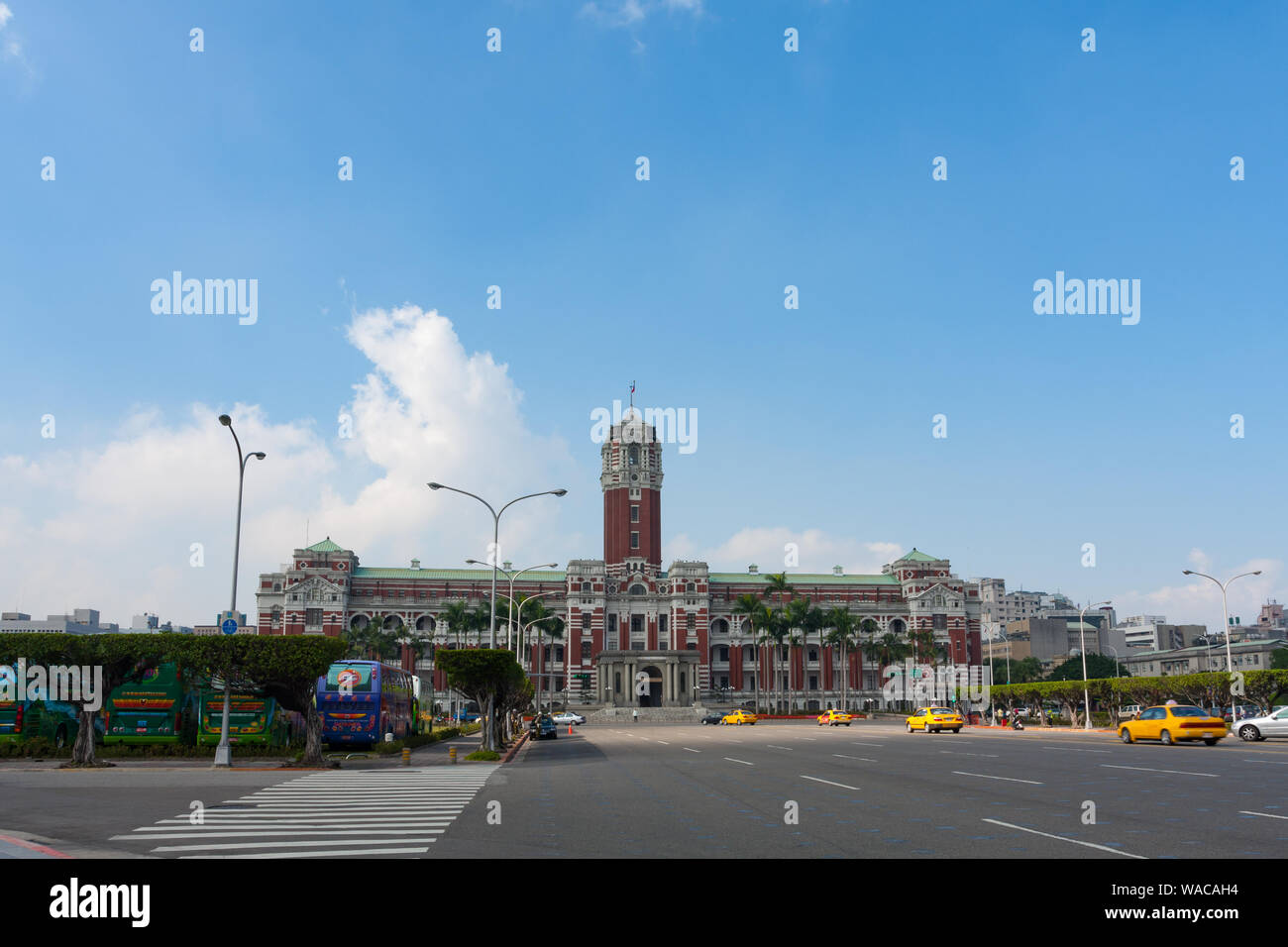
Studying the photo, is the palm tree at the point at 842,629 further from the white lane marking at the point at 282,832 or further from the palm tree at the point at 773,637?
the white lane marking at the point at 282,832

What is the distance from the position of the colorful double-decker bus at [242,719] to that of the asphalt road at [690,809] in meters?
3.77

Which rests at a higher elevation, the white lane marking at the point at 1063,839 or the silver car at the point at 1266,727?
the white lane marking at the point at 1063,839

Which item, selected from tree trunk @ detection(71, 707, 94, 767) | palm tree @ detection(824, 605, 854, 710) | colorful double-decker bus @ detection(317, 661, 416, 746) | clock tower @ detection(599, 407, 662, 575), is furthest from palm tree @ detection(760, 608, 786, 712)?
tree trunk @ detection(71, 707, 94, 767)

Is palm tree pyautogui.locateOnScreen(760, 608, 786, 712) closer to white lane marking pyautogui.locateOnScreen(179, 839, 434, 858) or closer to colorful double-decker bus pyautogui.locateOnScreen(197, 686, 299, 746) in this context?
colorful double-decker bus pyautogui.locateOnScreen(197, 686, 299, 746)

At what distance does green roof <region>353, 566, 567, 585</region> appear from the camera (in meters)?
131

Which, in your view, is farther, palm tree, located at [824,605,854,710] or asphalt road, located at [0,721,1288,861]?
palm tree, located at [824,605,854,710]

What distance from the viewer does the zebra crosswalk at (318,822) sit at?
12.6 meters

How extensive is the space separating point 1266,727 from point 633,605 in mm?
94401

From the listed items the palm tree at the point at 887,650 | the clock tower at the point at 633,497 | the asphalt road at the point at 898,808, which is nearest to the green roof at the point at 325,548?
the clock tower at the point at 633,497

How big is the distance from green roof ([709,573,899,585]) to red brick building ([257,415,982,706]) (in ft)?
4.54

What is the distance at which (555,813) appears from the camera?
16781 mm

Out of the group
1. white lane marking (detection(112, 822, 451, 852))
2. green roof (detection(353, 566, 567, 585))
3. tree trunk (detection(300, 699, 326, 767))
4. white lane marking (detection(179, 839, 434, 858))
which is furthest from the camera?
green roof (detection(353, 566, 567, 585))

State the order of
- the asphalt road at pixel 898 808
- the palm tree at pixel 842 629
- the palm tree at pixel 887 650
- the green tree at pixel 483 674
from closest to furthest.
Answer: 1. the asphalt road at pixel 898 808
2. the green tree at pixel 483 674
3. the palm tree at pixel 842 629
4. the palm tree at pixel 887 650
